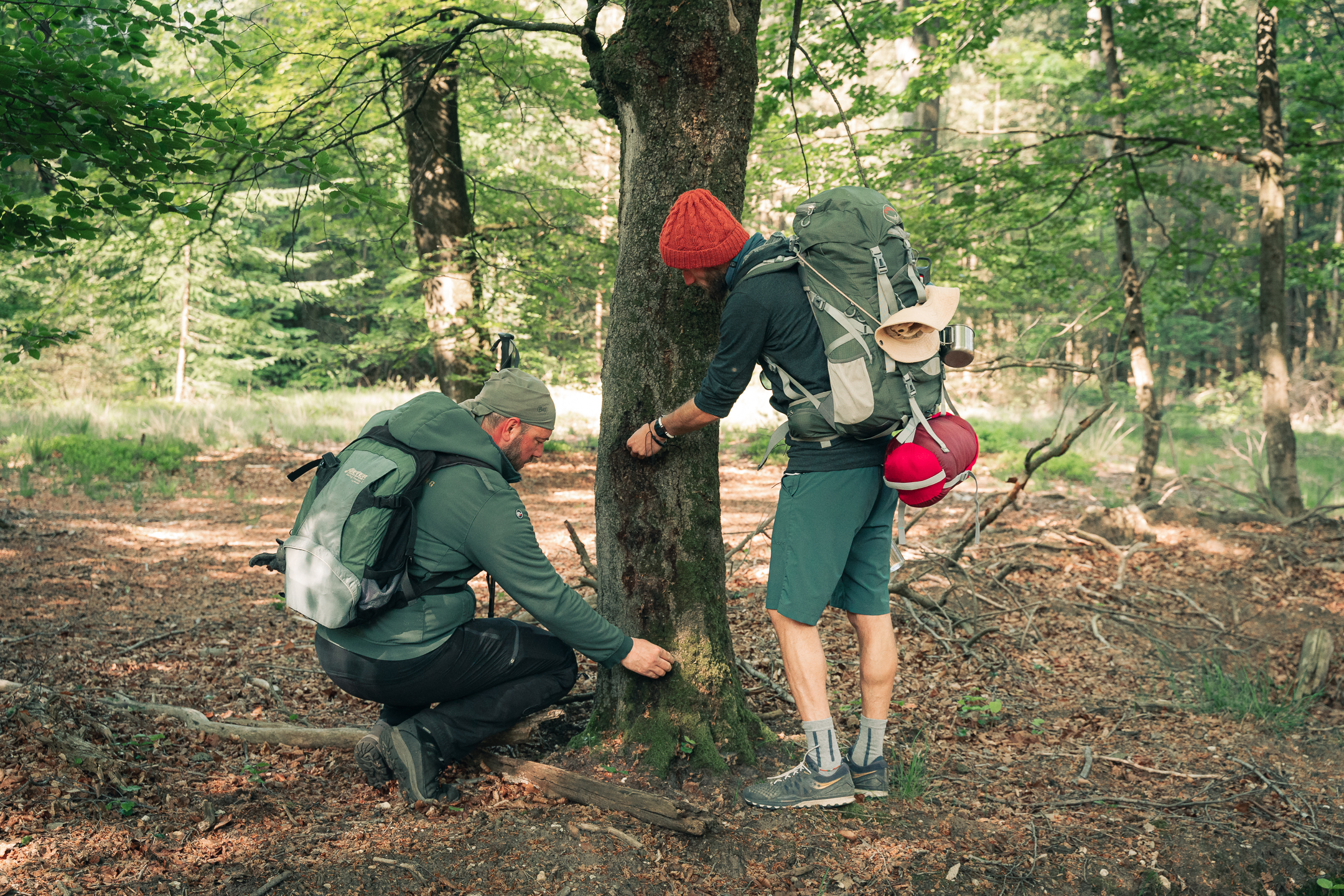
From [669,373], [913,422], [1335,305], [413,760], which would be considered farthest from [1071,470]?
[1335,305]

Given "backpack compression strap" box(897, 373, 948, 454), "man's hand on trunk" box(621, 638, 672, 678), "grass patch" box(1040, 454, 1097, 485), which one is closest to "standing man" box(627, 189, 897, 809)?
"backpack compression strap" box(897, 373, 948, 454)

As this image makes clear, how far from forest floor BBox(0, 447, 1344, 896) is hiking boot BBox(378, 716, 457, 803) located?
123 millimetres

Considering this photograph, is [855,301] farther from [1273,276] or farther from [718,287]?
[1273,276]

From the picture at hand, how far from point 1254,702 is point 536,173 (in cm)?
1290

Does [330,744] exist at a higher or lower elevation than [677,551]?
lower

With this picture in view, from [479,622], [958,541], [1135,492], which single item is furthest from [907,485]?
[1135,492]

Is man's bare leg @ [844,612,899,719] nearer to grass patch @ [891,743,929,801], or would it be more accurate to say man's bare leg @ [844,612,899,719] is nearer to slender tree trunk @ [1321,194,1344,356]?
grass patch @ [891,743,929,801]

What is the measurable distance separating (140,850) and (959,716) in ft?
10.9

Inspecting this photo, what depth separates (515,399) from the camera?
3.05m

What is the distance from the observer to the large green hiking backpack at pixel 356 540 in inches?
107

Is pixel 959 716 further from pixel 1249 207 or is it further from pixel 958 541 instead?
pixel 1249 207

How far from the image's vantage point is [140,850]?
2.45 metres

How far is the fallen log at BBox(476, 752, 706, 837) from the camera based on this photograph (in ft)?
8.84

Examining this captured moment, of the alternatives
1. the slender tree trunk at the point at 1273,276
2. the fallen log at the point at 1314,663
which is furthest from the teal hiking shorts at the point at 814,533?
the slender tree trunk at the point at 1273,276
